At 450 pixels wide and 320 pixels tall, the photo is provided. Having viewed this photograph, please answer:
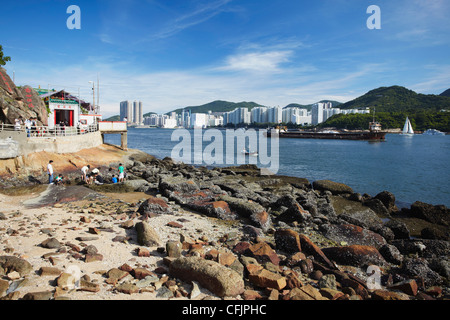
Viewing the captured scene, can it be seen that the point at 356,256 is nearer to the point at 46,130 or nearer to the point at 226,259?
the point at 226,259

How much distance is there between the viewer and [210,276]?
577 cm

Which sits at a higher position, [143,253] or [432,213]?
[143,253]

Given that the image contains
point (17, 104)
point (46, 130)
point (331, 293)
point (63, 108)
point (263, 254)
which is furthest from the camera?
point (63, 108)

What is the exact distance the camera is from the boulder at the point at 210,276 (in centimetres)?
563

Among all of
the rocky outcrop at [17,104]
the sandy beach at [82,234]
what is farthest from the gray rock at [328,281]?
the rocky outcrop at [17,104]

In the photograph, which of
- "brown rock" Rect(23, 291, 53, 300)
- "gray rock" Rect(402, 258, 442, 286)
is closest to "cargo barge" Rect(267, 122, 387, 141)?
"gray rock" Rect(402, 258, 442, 286)

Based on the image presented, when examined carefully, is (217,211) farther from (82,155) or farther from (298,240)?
(82,155)

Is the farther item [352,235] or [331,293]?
[352,235]

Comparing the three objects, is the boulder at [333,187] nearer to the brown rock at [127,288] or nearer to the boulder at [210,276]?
the boulder at [210,276]

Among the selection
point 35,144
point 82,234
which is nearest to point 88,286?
point 82,234

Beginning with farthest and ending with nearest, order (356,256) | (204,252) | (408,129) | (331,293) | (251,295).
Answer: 1. (408,129)
2. (356,256)
3. (204,252)
4. (331,293)
5. (251,295)

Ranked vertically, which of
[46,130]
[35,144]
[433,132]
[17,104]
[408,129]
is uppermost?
[408,129]

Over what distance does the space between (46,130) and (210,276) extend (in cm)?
2296
